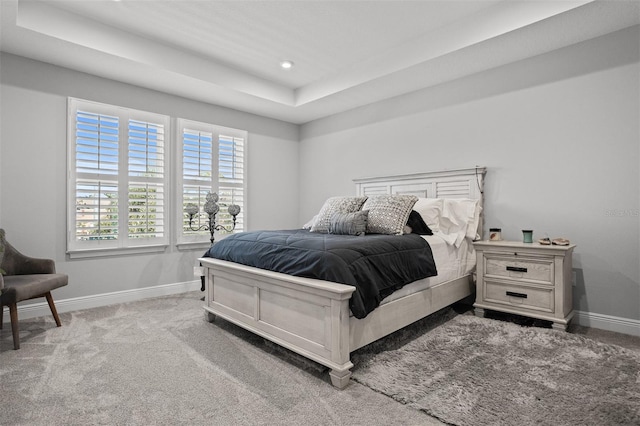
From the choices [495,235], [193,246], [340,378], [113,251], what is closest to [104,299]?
[113,251]

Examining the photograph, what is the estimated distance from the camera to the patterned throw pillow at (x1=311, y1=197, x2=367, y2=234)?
3.28 m

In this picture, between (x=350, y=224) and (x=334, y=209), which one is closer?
(x=350, y=224)

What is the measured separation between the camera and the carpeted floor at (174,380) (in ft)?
5.20

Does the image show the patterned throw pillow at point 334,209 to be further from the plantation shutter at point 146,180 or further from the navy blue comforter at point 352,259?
the plantation shutter at point 146,180

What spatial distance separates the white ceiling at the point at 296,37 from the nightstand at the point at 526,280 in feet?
5.82

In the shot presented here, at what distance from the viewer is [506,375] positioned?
1932mm

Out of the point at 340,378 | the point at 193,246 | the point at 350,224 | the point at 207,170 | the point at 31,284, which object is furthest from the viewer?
the point at 207,170

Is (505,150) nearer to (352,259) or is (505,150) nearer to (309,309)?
(352,259)

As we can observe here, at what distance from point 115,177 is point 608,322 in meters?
4.84

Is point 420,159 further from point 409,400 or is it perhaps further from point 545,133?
point 409,400

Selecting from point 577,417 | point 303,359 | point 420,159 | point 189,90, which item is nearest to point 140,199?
point 189,90

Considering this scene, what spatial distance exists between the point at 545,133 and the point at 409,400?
2.73 m

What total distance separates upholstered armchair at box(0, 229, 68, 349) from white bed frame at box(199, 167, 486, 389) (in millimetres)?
1212

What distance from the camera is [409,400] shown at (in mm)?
1684
